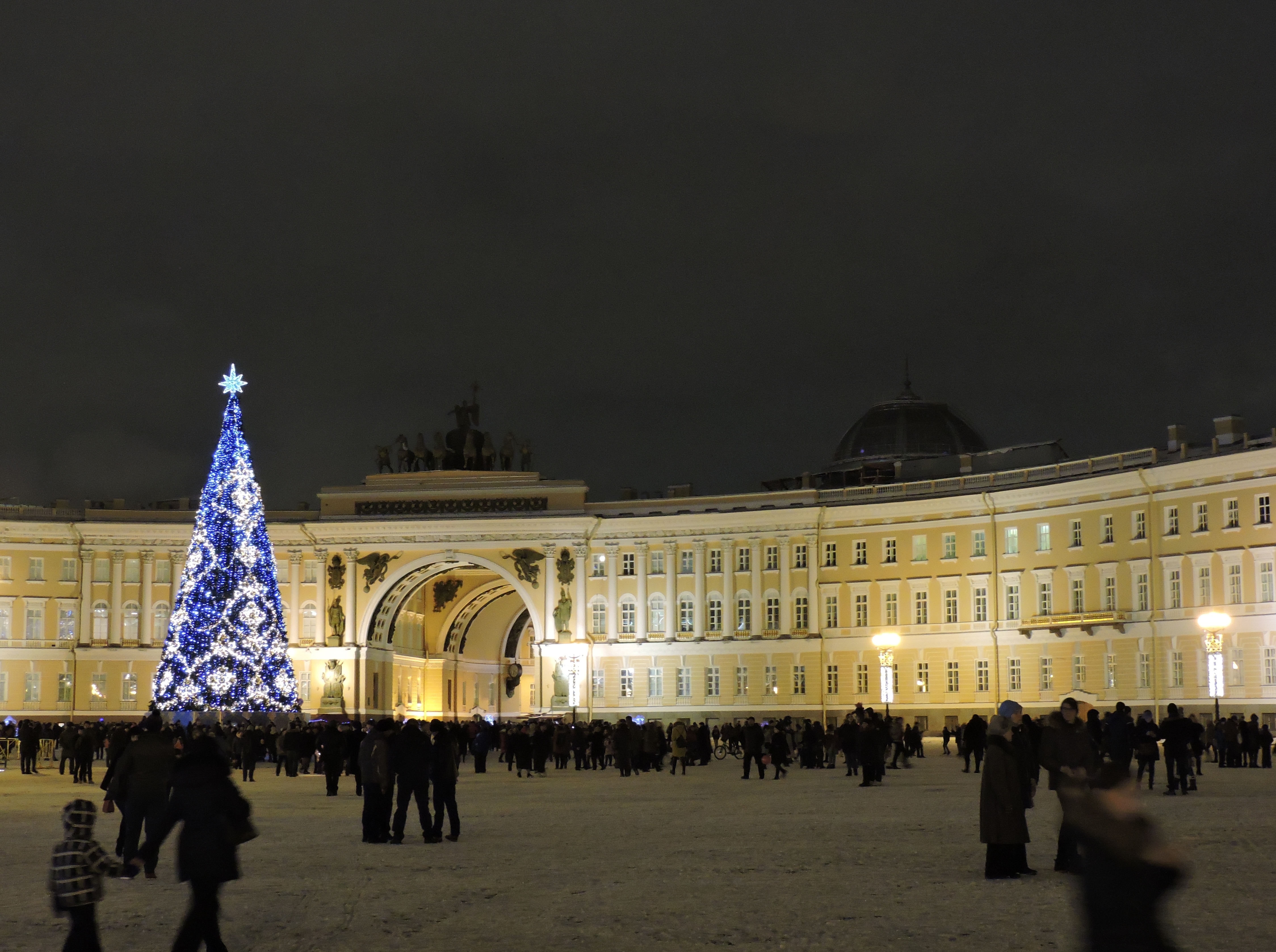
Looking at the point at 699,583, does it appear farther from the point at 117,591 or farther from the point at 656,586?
the point at 117,591

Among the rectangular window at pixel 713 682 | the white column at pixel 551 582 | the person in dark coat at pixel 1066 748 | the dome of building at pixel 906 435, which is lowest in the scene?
the person in dark coat at pixel 1066 748

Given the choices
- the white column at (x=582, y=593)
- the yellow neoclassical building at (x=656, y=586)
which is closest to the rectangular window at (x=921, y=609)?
the yellow neoclassical building at (x=656, y=586)

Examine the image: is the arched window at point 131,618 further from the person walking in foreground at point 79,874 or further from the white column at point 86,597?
the person walking in foreground at point 79,874

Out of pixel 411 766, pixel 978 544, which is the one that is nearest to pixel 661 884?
pixel 411 766

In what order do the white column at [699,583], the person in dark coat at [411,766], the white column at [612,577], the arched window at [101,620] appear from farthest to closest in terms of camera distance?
the arched window at [101,620] → the white column at [612,577] → the white column at [699,583] → the person in dark coat at [411,766]

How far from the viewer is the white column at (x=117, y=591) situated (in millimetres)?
84000

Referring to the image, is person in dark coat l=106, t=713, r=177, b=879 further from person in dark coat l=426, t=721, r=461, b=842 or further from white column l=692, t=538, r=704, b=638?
white column l=692, t=538, r=704, b=638

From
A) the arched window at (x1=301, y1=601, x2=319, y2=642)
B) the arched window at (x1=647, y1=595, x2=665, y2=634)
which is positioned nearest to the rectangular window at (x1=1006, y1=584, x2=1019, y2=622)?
the arched window at (x1=647, y1=595, x2=665, y2=634)

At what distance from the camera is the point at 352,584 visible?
84562 millimetres

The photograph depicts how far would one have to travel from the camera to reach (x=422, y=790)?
21172 millimetres

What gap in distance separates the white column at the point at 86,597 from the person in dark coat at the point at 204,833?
2965 inches

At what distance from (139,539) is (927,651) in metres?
37.6

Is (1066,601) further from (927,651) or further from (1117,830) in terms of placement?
(1117,830)

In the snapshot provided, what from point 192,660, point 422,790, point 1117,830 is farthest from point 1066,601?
point 1117,830
